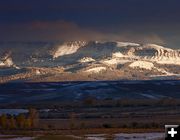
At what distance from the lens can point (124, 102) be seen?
148 metres

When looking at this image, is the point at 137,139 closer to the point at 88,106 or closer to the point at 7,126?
the point at 7,126

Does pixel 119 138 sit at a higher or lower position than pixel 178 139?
lower

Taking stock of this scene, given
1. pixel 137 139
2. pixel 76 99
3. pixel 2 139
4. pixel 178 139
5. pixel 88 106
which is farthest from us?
pixel 76 99

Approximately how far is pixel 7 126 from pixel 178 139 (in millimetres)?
71720

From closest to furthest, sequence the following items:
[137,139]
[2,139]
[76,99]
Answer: [137,139]
[2,139]
[76,99]

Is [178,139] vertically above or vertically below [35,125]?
above

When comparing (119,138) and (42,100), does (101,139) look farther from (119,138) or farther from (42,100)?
(42,100)

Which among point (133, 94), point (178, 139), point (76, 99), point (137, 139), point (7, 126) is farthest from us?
point (133, 94)

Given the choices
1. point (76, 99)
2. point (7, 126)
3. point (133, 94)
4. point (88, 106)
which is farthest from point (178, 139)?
point (133, 94)

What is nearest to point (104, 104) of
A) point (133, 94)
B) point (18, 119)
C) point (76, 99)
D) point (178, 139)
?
point (76, 99)

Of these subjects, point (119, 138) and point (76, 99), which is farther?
point (76, 99)

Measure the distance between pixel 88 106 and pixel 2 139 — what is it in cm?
8600

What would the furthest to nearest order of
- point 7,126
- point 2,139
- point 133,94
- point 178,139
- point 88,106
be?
1. point 133,94
2. point 88,106
3. point 7,126
4. point 2,139
5. point 178,139

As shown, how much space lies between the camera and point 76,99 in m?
176
